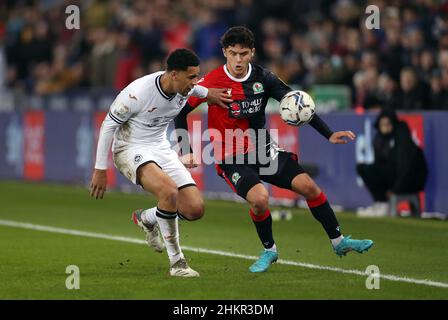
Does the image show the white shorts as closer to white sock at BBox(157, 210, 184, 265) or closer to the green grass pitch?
white sock at BBox(157, 210, 184, 265)

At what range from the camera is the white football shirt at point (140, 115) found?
9.25 m

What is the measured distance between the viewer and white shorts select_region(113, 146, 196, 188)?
31.2 feet

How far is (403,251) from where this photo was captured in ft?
36.9

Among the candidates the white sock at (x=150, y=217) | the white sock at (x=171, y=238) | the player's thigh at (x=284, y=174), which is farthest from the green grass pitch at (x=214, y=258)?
the player's thigh at (x=284, y=174)

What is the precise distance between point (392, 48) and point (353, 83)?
98cm

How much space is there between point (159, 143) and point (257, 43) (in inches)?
461

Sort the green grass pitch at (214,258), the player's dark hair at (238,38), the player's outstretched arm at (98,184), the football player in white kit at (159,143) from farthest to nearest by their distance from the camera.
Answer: the player's dark hair at (238,38) → the football player in white kit at (159,143) → the player's outstretched arm at (98,184) → the green grass pitch at (214,258)

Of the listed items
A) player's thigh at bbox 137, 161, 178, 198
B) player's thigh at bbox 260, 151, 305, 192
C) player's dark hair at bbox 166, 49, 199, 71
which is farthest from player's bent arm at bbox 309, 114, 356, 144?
player's thigh at bbox 137, 161, 178, 198

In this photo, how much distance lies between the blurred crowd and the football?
621 centimetres

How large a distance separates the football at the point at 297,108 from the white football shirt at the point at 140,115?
0.72m

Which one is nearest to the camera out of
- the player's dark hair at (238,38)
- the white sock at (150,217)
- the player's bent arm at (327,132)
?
the player's bent arm at (327,132)

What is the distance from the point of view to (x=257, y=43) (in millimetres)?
21203

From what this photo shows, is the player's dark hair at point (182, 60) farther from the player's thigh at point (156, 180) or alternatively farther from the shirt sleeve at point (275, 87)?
the shirt sleeve at point (275, 87)
